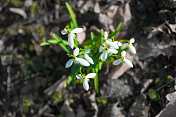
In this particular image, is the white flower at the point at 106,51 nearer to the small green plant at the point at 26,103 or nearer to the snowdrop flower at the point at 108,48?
the snowdrop flower at the point at 108,48

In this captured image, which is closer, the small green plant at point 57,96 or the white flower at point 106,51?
the white flower at point 106,51

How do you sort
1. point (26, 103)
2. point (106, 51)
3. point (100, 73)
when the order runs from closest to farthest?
1. point (106, 51)
2. point (100, 73)
3. point (26, 103)

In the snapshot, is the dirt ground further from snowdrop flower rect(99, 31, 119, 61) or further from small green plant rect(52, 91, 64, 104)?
snowdrop flower rect(99, 31, 119, 61)

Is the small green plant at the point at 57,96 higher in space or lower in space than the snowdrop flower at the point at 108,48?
lower

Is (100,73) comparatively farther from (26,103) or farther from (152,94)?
(26,103)

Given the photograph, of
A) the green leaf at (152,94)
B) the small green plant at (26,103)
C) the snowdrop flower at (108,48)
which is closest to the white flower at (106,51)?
the snowdrop flower at (108,48)

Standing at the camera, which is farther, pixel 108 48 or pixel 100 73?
pixel 100 73

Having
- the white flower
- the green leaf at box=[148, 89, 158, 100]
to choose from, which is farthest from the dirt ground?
the white flower

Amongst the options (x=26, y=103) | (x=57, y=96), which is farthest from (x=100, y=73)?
(x=26, y=103)

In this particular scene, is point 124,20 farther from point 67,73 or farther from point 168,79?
point 67,73
